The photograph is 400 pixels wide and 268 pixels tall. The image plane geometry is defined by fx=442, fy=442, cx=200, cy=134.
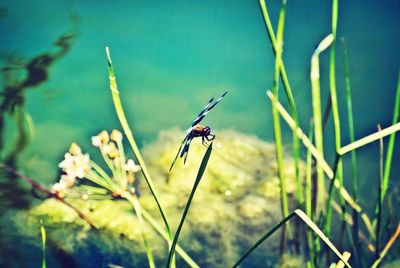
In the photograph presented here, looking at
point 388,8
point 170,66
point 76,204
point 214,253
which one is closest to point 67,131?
point 76,204

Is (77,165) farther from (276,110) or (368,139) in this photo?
(368,139)

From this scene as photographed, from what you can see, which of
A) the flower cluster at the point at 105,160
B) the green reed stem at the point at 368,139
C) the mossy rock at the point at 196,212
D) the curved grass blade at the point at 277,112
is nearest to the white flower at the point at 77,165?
the flower cluster at the point at 105,160

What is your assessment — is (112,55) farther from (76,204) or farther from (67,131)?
(76,204)

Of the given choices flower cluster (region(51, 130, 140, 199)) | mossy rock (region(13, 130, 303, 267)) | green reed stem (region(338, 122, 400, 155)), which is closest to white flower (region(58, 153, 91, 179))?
flower cluster (region(51, 130, 140, 199))

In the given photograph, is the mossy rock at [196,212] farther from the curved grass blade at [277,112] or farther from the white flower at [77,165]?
the curved grass blade at [277,112]

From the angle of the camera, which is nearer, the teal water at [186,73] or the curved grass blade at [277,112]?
the curved grass blade at [277,112]

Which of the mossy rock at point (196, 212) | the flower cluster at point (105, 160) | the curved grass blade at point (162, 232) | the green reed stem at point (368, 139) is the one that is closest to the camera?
the green reed stem at point (368, 139)

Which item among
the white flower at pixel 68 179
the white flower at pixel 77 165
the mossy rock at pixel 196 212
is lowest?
the mossy rock at pixel 196 212

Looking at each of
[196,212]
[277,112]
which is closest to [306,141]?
[277,112]

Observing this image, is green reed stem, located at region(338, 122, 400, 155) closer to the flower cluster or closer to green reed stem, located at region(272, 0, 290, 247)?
green reed stem, located at region(272, 0, 290, 247)
